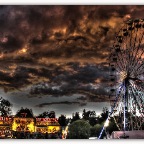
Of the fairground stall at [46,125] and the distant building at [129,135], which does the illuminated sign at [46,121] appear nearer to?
the fairground stall at [46,125]

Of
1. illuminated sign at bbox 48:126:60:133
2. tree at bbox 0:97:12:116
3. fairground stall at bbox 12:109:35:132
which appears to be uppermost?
tree at bbox 0:97:12:116

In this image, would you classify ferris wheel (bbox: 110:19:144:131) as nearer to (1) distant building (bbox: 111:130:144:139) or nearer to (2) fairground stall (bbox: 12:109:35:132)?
(1) distant building (bbox: 111:130:144:139)

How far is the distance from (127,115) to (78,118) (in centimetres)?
81

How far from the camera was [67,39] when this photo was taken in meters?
5.83

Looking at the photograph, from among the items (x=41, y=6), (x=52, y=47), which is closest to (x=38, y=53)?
(x=52, y=47)

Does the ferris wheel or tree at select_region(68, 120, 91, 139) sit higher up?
the ferris wheel

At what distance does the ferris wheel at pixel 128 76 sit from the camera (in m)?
5.81

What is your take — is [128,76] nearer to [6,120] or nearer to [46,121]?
[46,121]

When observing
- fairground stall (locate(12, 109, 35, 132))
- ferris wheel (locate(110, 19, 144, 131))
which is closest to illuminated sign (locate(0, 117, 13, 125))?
fairground stall (locate(12, 109, 35, 132))

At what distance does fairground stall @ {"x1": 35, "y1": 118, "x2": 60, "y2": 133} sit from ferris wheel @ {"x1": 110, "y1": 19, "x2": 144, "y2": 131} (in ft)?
3.02

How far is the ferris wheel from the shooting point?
5.81 m

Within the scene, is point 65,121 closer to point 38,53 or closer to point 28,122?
point 28,122

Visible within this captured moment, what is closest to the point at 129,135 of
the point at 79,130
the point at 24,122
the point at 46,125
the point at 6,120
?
the point at 79,130

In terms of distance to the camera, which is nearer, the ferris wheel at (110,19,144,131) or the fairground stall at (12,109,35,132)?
the fairground stall at (12,109,35,132)
